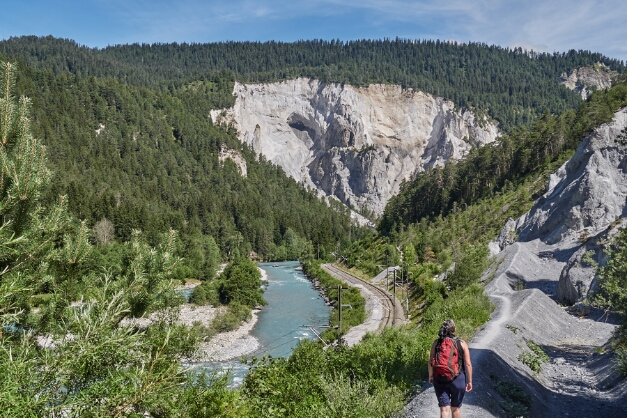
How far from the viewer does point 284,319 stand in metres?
46.0

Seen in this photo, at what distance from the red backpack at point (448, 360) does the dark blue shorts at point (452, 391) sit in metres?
0.08

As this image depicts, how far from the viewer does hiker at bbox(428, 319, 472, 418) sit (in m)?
7.06

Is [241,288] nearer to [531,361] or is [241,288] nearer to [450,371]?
[531,361]

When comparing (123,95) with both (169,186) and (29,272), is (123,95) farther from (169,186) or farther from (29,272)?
(29,272)

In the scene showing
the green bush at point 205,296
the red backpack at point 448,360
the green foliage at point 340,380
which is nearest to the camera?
the red backpack at point 448,360

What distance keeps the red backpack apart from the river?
17967mm

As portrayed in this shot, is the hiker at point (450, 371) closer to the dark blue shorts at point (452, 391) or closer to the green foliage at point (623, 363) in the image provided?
the dark blue shorts at point (452, 391)

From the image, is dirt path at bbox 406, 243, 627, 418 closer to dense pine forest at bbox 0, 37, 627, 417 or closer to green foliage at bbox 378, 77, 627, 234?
dense pine forest at bbox 0, 37, 627, 417

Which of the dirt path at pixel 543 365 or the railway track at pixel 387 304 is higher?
the dirt path at pixel 543 365

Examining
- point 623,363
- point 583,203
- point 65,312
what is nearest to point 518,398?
point 623,363

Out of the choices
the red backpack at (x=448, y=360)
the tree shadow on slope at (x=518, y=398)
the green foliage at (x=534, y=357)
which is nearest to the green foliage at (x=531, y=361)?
the green foliage at (x=534, y=357)

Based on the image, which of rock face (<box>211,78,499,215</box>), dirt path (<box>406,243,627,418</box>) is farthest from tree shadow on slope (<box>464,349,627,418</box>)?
rock face (<box>211,78,499,215</box>)

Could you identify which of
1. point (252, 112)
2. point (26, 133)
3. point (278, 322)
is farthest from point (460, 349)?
point (252, 112)

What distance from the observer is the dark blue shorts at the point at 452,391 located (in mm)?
7094
